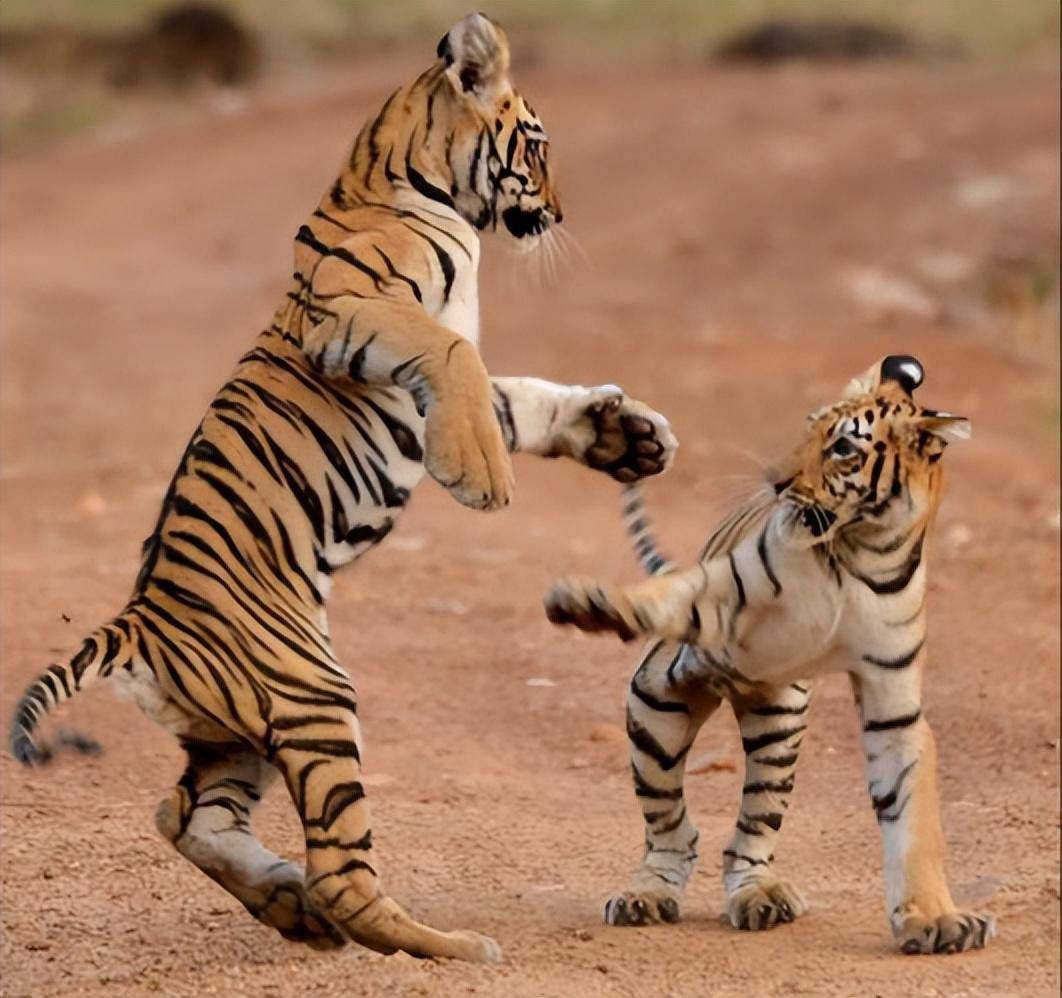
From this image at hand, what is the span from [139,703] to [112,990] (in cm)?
56

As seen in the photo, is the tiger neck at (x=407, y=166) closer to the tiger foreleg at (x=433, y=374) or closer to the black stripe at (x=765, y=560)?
the tiger foreleg at (x=433, y=374)

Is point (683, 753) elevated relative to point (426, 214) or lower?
lower

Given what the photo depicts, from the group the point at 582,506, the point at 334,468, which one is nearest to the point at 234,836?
the point at 334,468

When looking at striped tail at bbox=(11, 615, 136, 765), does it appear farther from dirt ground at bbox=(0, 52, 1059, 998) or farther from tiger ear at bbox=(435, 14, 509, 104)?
tiger ear at bbox=(435, 14, 509, 104)

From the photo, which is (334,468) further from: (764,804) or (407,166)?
(764,804)

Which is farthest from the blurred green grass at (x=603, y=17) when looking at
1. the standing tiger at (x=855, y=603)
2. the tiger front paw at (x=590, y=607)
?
the tiger front paw at (x=590, y=607)

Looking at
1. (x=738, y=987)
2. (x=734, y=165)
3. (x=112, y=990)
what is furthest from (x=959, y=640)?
(x=734, y=165)

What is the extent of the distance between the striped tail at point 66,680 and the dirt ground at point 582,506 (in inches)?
24.4

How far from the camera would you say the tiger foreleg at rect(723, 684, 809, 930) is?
534cm

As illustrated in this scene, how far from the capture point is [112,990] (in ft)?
15.6

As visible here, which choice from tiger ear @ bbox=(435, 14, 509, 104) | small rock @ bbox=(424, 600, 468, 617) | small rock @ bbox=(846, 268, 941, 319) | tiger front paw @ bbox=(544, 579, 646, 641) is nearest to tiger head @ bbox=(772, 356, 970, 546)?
tiger front paw @ bbox=(544, 579, 646, 641)

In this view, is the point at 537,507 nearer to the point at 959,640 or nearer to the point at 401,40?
the point at 959,640

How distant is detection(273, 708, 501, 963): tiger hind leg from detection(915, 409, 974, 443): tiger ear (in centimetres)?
130

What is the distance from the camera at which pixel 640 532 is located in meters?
5.77
